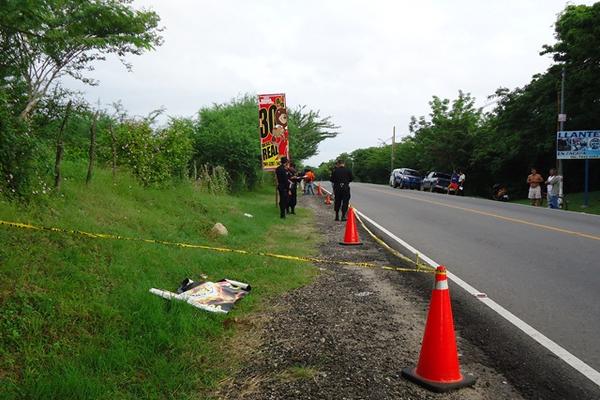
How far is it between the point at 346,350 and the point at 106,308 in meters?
2.19

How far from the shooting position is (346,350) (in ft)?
14.1

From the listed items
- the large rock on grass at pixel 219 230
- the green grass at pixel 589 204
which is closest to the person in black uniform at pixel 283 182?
the large rock on grass at pixel 219 230

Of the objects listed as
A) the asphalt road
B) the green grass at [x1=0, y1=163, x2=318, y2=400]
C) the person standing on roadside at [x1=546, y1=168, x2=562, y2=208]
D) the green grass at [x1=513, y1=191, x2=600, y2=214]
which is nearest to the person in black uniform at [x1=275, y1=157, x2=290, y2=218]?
the asphalt road

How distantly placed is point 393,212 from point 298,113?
79.7 ft

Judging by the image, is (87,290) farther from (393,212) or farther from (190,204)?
(393,212)

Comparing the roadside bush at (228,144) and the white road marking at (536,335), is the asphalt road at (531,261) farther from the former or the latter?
the roadside bush at (228,144)

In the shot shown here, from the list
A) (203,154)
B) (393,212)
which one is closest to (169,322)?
(393,212)

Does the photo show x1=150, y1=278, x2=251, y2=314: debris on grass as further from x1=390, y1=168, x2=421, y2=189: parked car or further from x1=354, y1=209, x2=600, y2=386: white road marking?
x1=390, y1=168, x2=421, y2=189: parked car

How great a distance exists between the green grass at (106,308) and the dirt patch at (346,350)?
1.05 feet

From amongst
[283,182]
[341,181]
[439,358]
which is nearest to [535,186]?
[341,181]

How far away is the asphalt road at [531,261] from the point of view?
5.09m

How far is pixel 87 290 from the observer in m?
4.87

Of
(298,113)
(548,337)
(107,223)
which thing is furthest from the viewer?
(298,113)

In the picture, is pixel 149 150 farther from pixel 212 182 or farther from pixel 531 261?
pixel 531 261
